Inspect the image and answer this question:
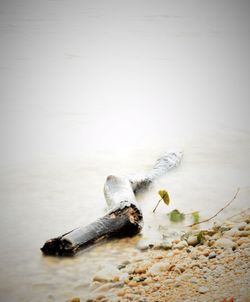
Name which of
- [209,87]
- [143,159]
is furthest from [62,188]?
[209,87]

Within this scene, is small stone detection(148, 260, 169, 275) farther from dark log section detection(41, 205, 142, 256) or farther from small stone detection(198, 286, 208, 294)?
dark log section detection(41, 205, 142, 256)

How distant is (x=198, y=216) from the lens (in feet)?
10.8

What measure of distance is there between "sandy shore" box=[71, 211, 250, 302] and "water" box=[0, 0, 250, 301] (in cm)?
16

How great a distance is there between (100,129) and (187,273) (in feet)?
12.6

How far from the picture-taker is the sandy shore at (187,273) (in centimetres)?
223

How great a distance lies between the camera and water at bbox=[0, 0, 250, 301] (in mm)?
3029

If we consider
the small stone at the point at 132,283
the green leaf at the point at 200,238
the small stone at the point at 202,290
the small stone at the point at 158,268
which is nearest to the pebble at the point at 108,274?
the small stone at the point at 132,283

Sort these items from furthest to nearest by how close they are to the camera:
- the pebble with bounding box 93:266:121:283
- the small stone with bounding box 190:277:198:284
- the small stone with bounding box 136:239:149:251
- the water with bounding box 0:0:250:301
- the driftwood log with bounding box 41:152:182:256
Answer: the water with bounding box 0:0:250:301
the small stone with bounding box 136:239:149:251
the driftwood log with bounding box 41:152:182:256
the pebble with bounding box 93:266:121:283
the small stone with bounding box 190:277:198:284

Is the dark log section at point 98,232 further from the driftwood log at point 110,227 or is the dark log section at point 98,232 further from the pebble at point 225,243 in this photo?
the pebble at point 225,243

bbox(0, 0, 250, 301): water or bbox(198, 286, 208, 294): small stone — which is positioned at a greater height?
bbox(0, 0, 250, 301): water

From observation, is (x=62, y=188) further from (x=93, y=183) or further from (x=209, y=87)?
(x=209, y=87)

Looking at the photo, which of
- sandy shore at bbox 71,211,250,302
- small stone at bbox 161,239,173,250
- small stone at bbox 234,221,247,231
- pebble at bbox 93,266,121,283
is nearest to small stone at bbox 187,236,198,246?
sandy shore at bbox 71,211,250,302

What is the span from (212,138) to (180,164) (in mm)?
1102

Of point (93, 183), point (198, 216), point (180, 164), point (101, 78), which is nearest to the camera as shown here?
point (198, 216)
